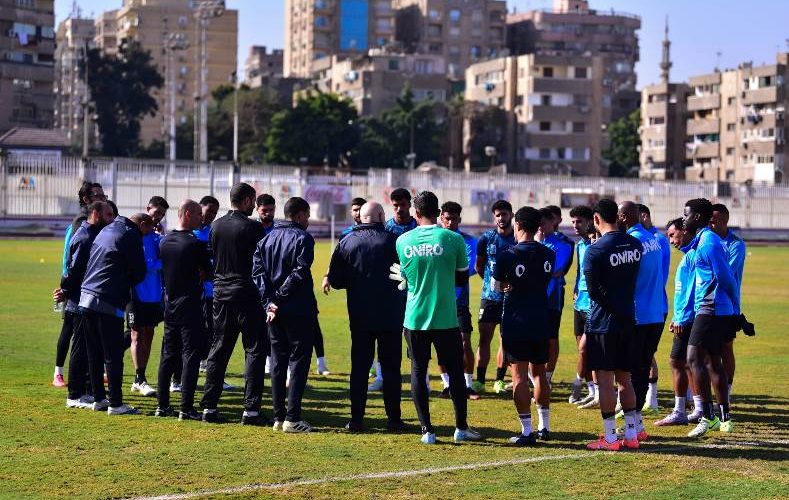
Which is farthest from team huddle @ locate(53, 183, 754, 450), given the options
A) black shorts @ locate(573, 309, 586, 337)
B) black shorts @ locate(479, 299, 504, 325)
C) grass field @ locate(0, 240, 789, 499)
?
black shorts @ locate(479, 299, 504, 325)

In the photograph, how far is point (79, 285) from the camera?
14.1m

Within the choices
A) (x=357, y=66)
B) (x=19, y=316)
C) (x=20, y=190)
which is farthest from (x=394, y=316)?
(x=357, y=66)

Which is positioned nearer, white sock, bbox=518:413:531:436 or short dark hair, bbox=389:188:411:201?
white sock, bbox=518:413:531:436

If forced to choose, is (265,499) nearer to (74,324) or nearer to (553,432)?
(553,432)

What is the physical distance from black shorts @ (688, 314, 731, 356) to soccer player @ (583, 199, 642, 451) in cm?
125

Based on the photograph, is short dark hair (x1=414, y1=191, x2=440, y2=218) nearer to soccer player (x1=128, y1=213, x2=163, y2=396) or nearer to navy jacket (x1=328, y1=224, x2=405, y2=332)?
navy jacket (x1=328, y1=224, x2=405, y2=332)

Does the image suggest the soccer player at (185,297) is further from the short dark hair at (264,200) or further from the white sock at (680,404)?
the white sock at (680,404)

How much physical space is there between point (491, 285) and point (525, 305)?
3.54 m

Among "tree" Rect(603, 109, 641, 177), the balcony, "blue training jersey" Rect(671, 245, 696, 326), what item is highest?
the balcony

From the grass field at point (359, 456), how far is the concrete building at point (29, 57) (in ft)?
337

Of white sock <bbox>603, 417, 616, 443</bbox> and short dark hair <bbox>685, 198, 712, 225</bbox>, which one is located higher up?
short dark hair <bbox>685, 198, 712, 225</bbox>

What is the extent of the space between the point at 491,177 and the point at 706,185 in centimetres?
1465

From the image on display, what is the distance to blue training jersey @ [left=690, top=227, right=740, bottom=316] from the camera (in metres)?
13.0

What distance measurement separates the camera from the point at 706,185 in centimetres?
8494
